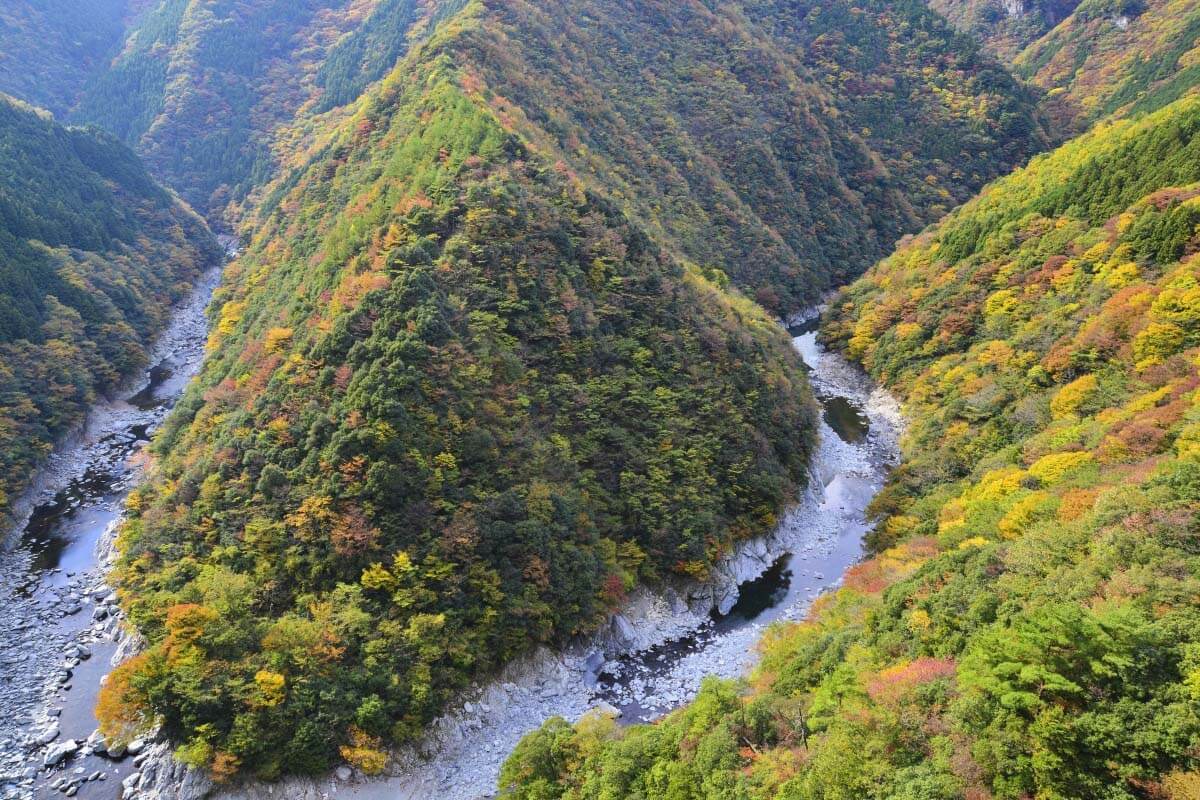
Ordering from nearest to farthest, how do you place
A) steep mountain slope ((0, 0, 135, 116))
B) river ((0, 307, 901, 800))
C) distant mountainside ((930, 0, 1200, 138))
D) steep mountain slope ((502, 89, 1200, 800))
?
steep mountain slope ((502, 89, 1200, 800)) < river ((0, 307, 901, 800)) < distant mountainside ((930, 0, 1200, 138)) < steep mountain slope ((0, 0, 135, 116))

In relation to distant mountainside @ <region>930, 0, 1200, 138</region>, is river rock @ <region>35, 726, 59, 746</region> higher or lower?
lower

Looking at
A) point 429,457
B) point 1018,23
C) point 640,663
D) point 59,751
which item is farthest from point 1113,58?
point 59,751

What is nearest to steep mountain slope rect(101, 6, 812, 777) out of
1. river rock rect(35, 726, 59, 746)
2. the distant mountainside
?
river rock rect(35, 726, 59, 746)

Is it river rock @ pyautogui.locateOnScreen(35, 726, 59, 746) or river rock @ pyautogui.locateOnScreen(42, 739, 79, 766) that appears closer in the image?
river rock @ pyautogui.locateOnScreen(42, 739, 79, 766)

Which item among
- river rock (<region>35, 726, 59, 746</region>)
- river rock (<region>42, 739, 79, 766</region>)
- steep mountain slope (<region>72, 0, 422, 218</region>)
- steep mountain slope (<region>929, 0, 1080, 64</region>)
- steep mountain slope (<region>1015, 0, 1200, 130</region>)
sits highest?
steep mountain slope (<region>72, 0, 422, 218</region>)

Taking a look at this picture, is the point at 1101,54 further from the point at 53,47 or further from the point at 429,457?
the point at 53,47

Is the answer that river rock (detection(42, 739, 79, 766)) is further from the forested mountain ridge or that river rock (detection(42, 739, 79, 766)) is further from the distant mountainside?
the distant mountainside

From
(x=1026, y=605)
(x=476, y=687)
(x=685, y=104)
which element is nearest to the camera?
(x=1026, y=605)
